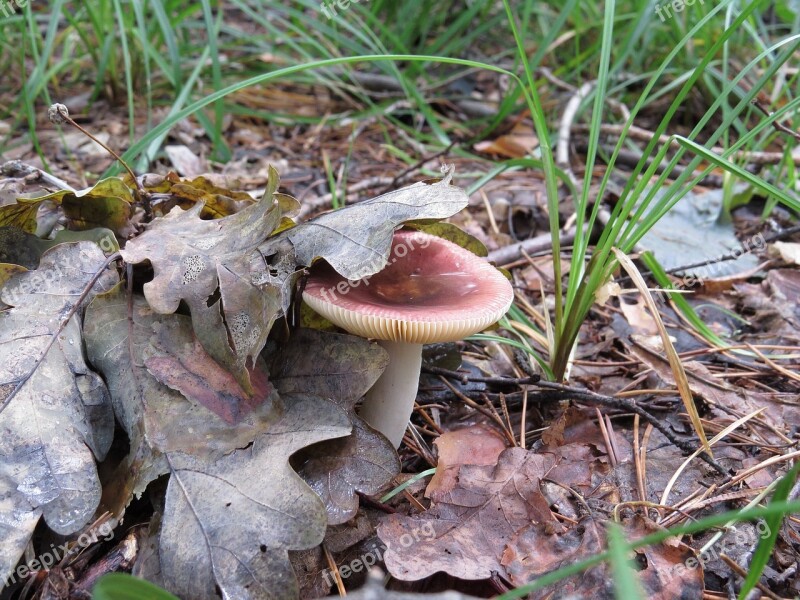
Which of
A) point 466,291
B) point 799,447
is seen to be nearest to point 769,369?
point 799,447

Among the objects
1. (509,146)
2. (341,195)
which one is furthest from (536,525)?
(509,146)

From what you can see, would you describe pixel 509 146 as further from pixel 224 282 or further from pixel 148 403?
pixel 148 403

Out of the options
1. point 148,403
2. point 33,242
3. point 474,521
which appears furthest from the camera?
point 33,242

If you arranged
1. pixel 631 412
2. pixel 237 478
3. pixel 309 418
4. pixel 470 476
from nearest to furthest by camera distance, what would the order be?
pixel 237 478 → pixel 309 418 → pixel 470 476 → pixel 631 412

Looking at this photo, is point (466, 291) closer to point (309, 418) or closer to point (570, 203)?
point (309, 418)

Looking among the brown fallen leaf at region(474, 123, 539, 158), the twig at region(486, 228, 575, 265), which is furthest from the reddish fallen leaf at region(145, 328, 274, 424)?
the brown fallen leaf at region(474, 123, 539, 158)

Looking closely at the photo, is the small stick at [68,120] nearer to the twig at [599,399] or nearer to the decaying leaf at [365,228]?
the decaying leaf at [365,228]
